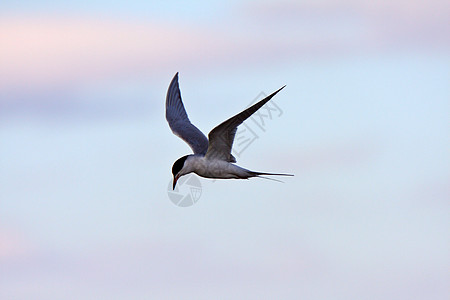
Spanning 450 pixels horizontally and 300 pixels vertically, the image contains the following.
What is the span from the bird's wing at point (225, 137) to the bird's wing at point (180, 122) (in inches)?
48.9

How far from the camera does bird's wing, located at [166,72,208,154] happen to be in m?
18.0

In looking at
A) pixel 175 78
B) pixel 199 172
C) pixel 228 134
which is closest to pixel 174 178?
pixel 199 172

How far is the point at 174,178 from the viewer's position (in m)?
16.4

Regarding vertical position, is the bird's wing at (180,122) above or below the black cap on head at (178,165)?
above

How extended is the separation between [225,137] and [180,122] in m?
3.78

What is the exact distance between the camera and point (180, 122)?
19.2m

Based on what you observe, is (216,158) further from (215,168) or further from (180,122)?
(180,122)

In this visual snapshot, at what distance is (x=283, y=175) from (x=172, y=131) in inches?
185

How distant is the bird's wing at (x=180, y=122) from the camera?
18000 millimetres

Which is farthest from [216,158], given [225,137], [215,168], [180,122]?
[180,122]

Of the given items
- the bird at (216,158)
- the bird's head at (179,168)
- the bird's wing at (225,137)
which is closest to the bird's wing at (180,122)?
the bird at (216,158)

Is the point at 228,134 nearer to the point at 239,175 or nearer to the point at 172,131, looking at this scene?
the point at 239,175

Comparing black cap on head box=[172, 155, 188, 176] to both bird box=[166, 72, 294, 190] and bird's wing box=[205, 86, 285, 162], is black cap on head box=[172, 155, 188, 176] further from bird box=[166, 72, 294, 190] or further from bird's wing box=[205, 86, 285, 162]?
bird's wing box=[205, 86, 285, 162]

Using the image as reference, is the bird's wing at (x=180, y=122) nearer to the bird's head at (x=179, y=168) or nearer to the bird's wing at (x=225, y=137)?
the bird's head at (x=179, y=168)
